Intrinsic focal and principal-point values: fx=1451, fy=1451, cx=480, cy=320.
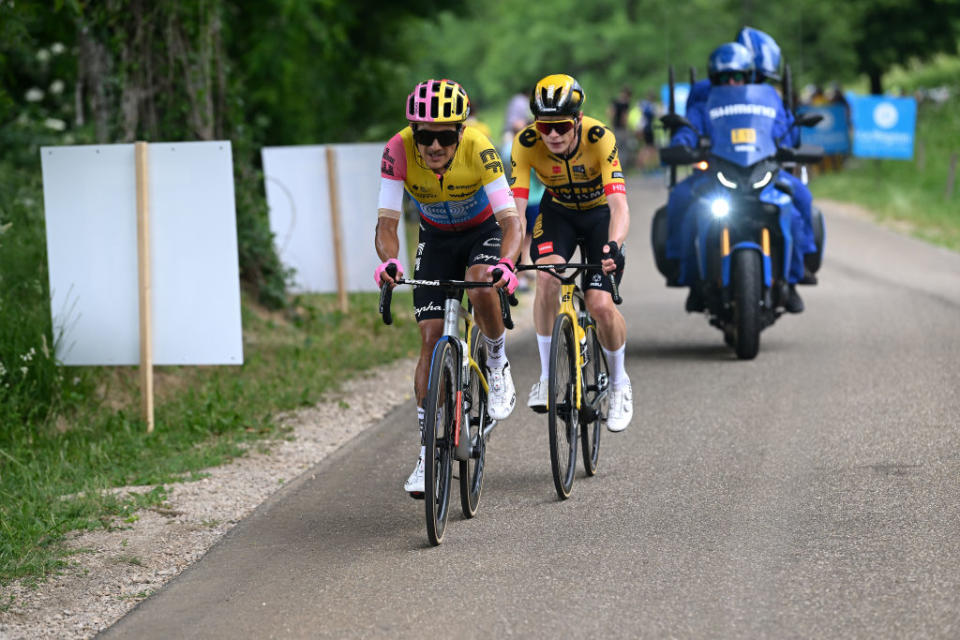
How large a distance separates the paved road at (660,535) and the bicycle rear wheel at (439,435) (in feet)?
0.56

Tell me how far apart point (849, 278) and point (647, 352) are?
6023 millimetres

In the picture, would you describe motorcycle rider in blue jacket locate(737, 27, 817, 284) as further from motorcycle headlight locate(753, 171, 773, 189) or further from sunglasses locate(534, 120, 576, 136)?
sunglasses locate(534, 120, 576, 136)

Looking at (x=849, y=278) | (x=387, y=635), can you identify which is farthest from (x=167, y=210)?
(x=849, y=278)

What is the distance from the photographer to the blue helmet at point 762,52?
12.1m

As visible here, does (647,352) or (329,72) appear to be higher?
(329,72)

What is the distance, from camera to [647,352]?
12336 millimetres

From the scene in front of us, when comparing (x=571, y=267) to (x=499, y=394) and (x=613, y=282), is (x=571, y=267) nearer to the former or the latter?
(x=613, y=282)

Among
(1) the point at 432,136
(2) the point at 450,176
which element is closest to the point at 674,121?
(2) the point at 450,176

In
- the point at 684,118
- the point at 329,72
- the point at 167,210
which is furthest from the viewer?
the point at 329,72

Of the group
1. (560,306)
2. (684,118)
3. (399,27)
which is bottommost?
(560,306)

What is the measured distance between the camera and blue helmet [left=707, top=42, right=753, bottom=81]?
1178 cm

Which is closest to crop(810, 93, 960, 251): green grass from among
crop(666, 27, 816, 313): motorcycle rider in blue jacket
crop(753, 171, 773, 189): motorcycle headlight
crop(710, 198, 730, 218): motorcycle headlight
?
crop(666, 27, 816, 313): motorcycle rider in blue jacket

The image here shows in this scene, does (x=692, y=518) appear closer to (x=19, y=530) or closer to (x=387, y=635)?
(x=387, y=635)

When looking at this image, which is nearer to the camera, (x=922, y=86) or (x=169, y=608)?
(x=169, y=608)
